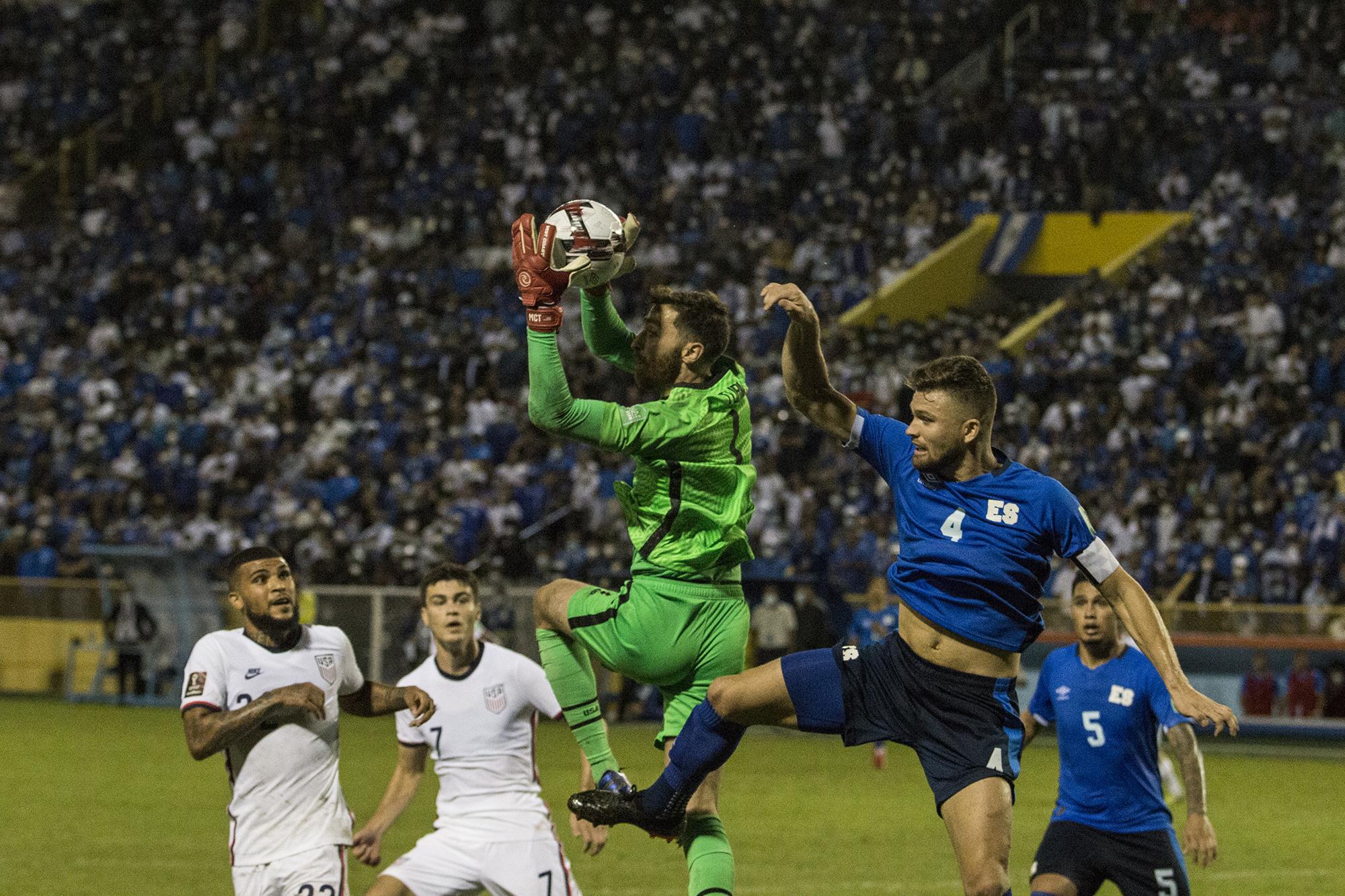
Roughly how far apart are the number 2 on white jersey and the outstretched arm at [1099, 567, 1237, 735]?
49 centimetres

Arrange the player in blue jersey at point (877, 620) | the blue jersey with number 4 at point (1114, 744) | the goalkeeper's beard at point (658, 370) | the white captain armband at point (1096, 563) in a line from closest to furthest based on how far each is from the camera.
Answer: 1. the white captain armband at point (1096, 563)
2. the goalkeeper's beard at point (658, 370)
3. the blue jersey with number 4 at point (1114, 744)
4. the player in blue jersey at point (877, 620)

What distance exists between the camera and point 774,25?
3300 cm

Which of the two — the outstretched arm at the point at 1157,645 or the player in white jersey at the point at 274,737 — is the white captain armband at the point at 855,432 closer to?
the outstretched arm at the point at 1157,645

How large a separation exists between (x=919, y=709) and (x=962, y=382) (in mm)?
1075

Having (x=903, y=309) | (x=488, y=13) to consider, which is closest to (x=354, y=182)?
(x=488, y=13)

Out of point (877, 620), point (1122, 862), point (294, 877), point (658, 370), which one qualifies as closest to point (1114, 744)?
point (1122, 862)

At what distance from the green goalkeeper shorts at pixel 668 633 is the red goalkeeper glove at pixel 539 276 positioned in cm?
104

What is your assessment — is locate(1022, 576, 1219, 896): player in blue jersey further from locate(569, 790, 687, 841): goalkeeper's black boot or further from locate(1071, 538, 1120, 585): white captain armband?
locate(569, 790, 687, 841): goalkeeper's black boot

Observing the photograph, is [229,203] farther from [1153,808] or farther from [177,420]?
[1153,808]

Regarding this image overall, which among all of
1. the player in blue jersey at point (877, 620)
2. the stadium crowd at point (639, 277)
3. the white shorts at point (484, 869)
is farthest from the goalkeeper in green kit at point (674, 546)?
the stadium crowd at point (639, 277)

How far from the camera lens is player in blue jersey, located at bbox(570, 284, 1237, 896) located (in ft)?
20.9

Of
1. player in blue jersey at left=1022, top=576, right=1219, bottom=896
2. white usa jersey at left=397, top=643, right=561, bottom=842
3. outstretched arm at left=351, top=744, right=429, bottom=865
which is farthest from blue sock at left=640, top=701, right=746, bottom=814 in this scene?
player in blue jersey at left=1022, top=576, right=1219, bottom=896

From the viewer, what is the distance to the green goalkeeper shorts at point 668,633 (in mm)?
6930

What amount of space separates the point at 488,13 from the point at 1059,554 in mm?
30704
